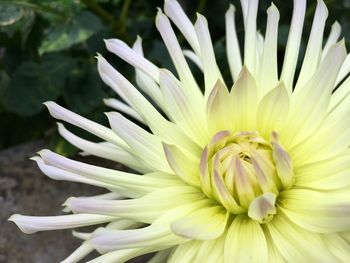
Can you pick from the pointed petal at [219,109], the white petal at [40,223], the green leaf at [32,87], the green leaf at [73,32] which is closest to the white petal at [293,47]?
the pointed petal at [219,109]

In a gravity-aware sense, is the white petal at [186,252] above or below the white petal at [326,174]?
below

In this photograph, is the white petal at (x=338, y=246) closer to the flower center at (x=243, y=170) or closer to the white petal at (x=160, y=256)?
the flower center at (x=243, y=170)

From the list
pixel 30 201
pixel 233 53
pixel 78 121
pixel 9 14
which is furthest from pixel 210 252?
pixel 9 14

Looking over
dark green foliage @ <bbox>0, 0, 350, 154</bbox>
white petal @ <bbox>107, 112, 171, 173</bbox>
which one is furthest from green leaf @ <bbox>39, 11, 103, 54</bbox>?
white petal @ <bbox>107, 112, 171, 173</bbox>

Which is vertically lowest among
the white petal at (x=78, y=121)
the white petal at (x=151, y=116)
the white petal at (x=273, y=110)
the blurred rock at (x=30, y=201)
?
the blurred rock at (x=30, y=201)

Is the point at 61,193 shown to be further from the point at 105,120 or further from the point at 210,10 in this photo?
the point at 210,10

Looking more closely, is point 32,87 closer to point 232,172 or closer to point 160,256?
point 160,256
